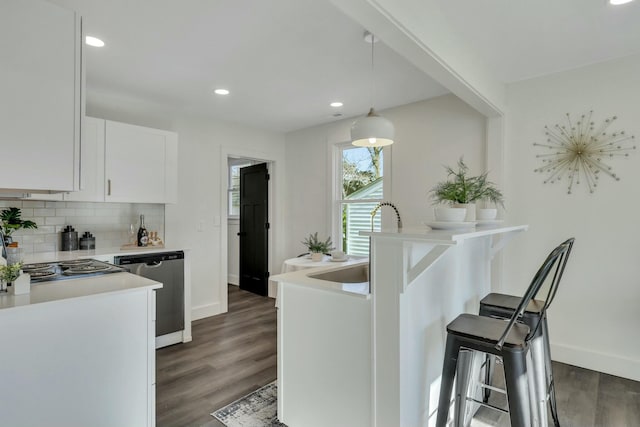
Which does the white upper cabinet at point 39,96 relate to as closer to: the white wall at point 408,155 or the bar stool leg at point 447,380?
the bar stool leg at point 447,380

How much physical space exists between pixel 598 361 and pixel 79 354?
11.6ft

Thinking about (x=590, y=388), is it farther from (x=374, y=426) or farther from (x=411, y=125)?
(x=411, y=125)

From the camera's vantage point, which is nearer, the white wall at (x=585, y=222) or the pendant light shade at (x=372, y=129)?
the pendant light shade at (x=372, y=129)

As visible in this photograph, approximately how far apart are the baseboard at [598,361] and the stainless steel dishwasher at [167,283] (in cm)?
342

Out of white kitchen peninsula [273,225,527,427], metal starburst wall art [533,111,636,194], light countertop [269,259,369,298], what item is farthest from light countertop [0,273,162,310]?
metal starburst wall art [533,111,636,194]

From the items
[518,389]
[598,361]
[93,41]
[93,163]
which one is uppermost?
[93,41]

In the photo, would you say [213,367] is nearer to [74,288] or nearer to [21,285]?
[74,288]

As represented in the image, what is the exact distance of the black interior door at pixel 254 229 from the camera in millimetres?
5172

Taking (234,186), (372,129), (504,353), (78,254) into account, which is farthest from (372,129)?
(234,186)

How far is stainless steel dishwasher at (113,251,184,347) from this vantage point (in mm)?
3125

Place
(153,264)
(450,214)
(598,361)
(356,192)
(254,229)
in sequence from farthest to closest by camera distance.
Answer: (254,229)
(356,192)
(153,264)
(598,361)
(450,214)

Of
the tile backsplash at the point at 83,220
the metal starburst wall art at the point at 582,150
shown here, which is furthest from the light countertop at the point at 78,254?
the metal starburst wall art at the point at 582,150

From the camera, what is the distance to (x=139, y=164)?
11.2 ft

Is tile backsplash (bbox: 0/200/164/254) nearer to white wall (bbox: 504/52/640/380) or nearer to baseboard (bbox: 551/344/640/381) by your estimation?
white wall (bbox: 504/52/640/380)
